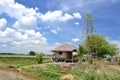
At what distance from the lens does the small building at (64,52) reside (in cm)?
5622

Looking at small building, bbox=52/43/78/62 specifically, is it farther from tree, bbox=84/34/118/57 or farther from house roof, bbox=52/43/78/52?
tree, bbox=84/34/118/57

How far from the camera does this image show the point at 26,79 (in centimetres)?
3250

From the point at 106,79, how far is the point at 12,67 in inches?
1106

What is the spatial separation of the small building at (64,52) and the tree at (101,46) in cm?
971

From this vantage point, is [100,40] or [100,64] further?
[100,40]

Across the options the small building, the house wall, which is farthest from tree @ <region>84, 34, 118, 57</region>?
the house wall

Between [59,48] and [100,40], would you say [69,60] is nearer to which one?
[59,48]

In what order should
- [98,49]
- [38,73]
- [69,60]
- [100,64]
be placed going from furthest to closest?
1. [98,49]
2. [69,60]
3. [38,73]
4. [100,64]

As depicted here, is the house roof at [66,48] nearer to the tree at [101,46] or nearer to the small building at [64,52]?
the small building at [64,52]

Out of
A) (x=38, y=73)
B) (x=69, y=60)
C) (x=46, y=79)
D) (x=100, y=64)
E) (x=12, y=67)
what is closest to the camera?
(x=100, y=64)

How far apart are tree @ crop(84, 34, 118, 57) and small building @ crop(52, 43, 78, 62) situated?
9712 mm

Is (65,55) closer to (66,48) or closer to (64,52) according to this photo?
(64,52)

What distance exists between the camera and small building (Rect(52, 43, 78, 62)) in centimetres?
5622

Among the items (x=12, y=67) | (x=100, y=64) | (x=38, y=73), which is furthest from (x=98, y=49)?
(x=100, y=64)
